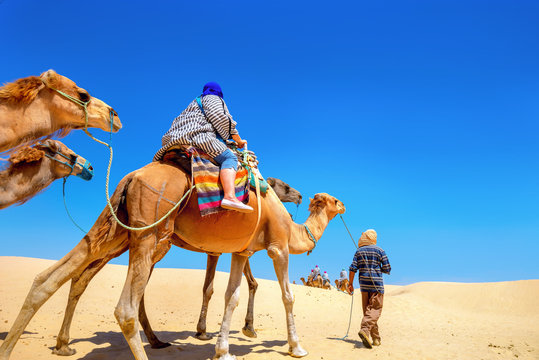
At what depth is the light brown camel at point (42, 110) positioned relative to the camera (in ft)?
12.6

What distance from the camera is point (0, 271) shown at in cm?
1734

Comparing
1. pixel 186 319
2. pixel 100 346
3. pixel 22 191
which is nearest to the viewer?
pixel 22 191

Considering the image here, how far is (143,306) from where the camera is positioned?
6965 millimetres

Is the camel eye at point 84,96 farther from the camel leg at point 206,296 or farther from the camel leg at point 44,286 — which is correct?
the camel leg at point 206,296

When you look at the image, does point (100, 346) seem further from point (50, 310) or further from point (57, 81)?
point (50, 310)

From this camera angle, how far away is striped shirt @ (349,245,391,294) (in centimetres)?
844

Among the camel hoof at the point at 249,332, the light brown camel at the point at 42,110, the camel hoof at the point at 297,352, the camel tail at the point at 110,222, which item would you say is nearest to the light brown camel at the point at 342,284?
the camel hoof at the point at 249,332

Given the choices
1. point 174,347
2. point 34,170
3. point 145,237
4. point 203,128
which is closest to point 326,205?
point 203,128

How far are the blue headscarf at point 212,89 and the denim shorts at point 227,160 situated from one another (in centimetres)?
106

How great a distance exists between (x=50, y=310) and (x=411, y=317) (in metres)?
14.6

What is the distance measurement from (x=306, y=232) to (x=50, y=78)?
540cm

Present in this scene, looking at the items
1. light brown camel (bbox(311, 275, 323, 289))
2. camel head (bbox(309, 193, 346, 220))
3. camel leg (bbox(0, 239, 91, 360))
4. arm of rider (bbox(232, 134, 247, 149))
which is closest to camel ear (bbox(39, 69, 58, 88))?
camel leg (bbox(0, 239, 91, 360))

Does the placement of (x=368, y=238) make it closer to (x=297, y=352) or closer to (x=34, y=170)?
(x=297, y=352)

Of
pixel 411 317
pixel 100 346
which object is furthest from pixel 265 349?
pixel 411 317
